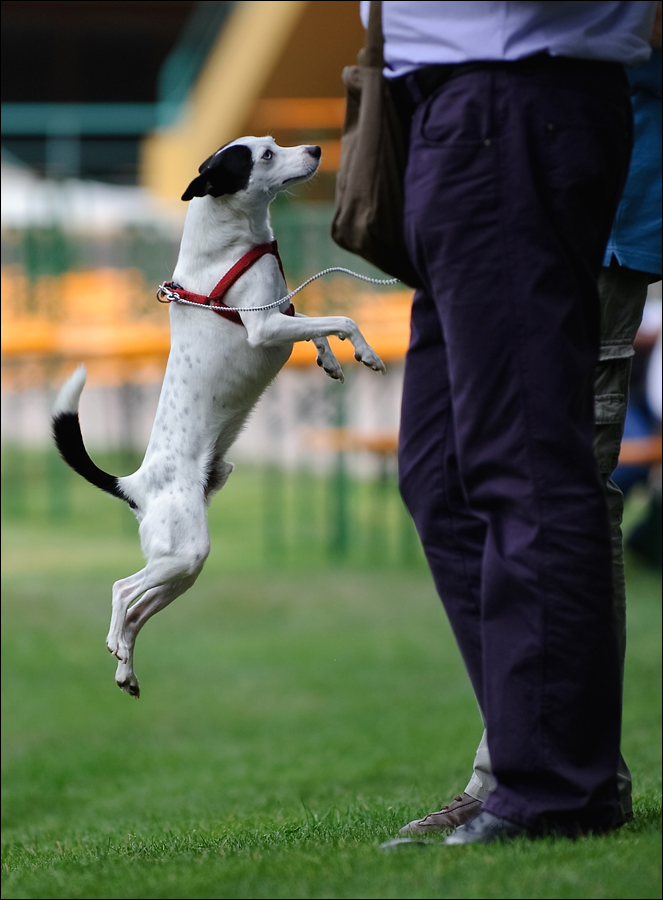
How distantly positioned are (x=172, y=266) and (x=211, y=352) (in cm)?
826

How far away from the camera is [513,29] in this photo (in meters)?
2.23

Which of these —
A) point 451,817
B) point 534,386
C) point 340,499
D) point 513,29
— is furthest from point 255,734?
point 513,29

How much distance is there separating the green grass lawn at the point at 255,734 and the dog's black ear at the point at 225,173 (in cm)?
141

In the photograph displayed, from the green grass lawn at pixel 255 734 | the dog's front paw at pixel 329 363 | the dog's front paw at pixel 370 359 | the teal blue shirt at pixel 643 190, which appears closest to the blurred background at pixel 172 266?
the green grass lawn at pixel 255 734

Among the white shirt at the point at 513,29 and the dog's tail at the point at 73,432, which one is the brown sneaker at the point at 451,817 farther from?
the white shirt at the point at 513,29

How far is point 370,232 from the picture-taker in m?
2.42

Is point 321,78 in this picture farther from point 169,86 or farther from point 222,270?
point 222,270

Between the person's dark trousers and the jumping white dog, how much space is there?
49 cm

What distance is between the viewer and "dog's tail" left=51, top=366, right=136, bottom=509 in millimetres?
2963

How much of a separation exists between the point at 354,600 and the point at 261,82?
5.67 m

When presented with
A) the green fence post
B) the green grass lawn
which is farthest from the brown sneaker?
the green fence post

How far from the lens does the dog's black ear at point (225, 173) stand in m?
2.77

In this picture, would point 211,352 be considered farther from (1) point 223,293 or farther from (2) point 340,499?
(2) point 340,499

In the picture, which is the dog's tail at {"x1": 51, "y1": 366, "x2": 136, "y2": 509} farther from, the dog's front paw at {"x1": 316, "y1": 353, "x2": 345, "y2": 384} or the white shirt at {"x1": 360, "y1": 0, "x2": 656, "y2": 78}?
the white shirt at {"x1": 360, "y1": 0, "x2": 656, "y2": 78}
